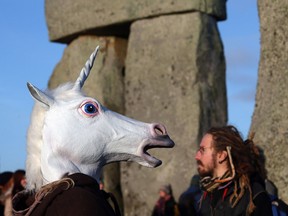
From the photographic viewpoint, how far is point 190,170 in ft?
32.7

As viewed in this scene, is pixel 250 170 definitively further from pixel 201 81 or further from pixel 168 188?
pixel 201 81

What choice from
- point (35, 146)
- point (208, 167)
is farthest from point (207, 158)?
point (35, 146)

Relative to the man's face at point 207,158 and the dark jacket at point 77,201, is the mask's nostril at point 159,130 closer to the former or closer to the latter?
the dark jacket at point 77,201

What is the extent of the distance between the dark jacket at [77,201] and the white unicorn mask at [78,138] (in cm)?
13

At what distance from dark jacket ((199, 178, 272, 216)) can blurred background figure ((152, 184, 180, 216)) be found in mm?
4677

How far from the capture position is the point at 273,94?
19.1 feet

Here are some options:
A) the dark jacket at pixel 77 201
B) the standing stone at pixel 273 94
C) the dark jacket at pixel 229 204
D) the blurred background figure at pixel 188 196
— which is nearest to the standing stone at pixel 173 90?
the blurred background figure at pixel 188 196

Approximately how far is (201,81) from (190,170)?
1.29 meters

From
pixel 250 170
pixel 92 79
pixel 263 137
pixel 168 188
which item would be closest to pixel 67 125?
pixel 250 170

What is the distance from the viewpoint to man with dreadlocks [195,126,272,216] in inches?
153

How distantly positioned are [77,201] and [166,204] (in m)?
6.39

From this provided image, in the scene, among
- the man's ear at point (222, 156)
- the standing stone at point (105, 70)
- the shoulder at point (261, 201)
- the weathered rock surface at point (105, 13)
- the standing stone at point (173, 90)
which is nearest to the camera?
the shoulder at point (261, 201)

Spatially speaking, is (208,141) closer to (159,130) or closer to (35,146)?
(159,130)

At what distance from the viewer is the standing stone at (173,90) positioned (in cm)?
1022
